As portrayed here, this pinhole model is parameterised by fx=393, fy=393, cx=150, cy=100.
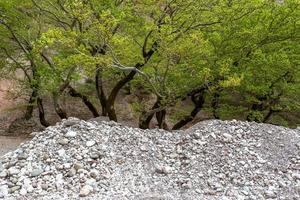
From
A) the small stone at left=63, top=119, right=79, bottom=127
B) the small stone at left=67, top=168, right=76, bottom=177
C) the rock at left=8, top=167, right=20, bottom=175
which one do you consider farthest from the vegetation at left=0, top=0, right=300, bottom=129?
the rock at left=8, top=167, right=20, bottom=175

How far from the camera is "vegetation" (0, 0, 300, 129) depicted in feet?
31.8

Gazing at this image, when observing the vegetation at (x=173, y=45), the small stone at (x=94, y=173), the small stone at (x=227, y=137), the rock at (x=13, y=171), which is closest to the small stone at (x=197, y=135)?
the small stone at (x=227, y=137)

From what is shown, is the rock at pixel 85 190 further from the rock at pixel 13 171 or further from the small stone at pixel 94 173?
the rock at pixel 13 171

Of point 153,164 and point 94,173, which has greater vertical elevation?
point 153,164

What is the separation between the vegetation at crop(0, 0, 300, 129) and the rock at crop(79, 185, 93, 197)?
338cm

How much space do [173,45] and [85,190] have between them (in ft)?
14.7

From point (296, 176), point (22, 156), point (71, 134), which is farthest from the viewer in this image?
point (71, 134)

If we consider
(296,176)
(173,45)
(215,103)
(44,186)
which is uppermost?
(173,45)

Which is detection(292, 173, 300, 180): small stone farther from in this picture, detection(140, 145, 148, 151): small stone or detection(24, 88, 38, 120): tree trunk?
detection(24, 88, 38, 120): tree trunk

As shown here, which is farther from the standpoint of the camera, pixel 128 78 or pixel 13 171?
pixel 128 78

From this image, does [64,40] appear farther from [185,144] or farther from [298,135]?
[298,135]

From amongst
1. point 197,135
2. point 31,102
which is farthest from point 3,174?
point 31,102

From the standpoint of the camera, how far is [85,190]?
6.58 meters

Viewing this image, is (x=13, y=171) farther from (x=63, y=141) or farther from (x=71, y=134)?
(x=71, y=134)
